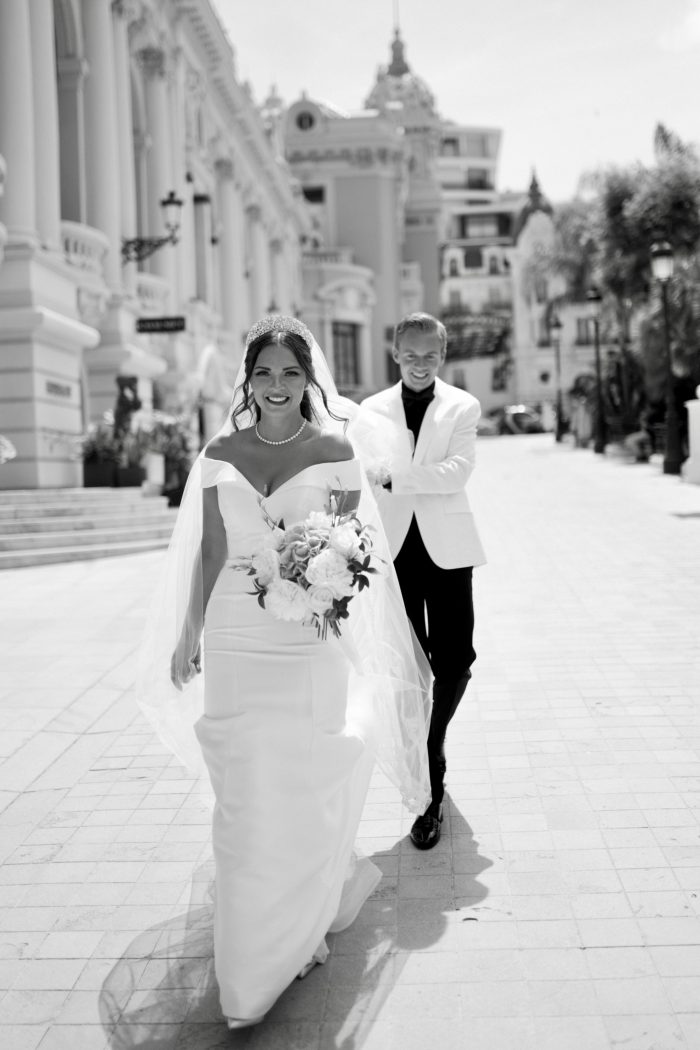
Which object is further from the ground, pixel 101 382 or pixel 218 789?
pixel 101 382

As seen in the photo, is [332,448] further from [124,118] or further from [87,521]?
[124,118]

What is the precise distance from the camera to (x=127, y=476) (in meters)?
19.6

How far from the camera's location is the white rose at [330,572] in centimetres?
347

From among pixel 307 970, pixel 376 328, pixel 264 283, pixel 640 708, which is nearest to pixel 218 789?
pixel 307 970

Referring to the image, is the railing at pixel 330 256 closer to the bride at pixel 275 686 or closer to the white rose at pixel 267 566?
the bride at pixel 275 686

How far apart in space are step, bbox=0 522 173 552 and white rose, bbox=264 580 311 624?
1170cm

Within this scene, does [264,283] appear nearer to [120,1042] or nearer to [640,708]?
[640,708]

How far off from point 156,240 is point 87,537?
992 centimetres

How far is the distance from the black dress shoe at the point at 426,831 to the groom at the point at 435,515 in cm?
18

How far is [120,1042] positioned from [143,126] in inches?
1101

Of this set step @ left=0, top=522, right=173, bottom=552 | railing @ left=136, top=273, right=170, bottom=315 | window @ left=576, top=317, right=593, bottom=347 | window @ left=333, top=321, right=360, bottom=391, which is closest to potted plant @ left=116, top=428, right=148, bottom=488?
step @ left=0, top=522, right=173, bottom=552

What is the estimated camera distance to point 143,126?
2845cm

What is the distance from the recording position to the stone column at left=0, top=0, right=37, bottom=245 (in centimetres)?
1814

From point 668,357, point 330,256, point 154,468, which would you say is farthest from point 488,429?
point 154,468
